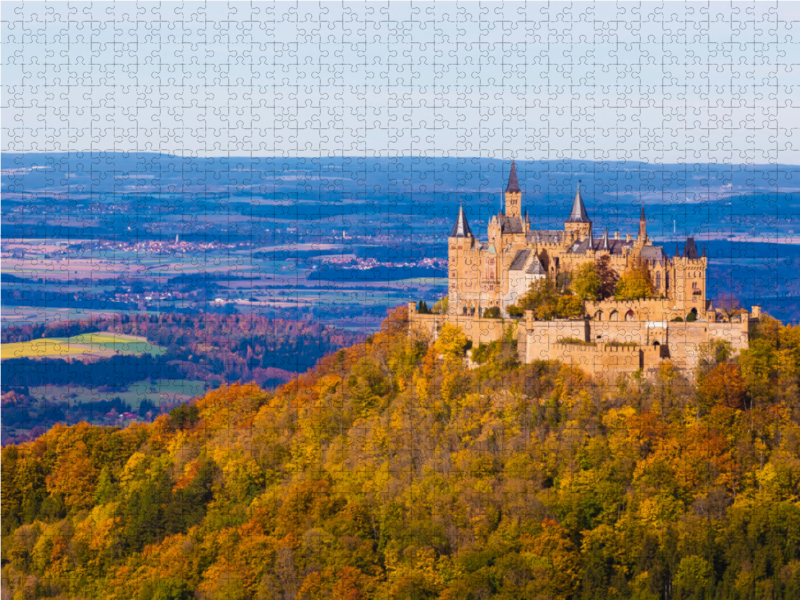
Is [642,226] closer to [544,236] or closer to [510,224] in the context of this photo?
[544,236]

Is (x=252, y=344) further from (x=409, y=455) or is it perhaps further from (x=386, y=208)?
(x=409, y=455)

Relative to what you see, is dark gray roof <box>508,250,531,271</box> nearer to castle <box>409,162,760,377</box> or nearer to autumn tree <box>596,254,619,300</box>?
castle <box>409,162,760,377</box>

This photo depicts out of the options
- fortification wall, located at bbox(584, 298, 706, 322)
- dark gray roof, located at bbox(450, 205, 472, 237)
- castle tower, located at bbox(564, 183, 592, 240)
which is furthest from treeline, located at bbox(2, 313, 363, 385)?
fortification wall, located at bbox(584, 298, 706, 322)

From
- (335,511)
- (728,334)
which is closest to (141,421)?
(335,511)

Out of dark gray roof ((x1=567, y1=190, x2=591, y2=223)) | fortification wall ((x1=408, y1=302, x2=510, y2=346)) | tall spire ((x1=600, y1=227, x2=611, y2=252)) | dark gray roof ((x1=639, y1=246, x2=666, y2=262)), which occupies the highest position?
dark gray roof ((x1=567, y1=190, x2=591, y2=223))

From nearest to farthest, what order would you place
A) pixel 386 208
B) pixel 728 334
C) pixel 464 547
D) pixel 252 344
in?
pixel 464 547 → pixel 728 334 → pixel 386 208 → pixel 252 344

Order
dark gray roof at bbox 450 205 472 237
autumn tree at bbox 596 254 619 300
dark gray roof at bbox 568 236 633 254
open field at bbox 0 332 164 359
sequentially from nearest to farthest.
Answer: autumn tree at bbox 596 254 619 300 < dark gray roof at bbox 568 236 633 254 < dark gray roof at bbox 450 205 472 237 < open field at bbox 0 332 164 359
